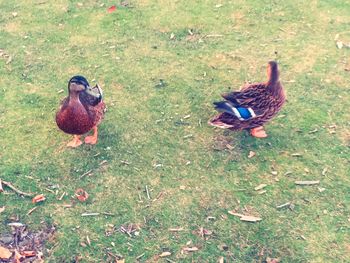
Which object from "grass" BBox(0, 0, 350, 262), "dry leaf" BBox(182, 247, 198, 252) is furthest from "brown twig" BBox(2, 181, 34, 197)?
"dry leaf" BBox(182, 247, 198, 252)

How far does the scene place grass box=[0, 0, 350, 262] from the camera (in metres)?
4.50

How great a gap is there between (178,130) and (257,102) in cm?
91

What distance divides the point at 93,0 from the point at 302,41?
3.25 meters

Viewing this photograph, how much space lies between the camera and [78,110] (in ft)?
17.0

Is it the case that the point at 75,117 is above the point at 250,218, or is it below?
above

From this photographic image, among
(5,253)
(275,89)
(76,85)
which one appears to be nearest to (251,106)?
(275,89)

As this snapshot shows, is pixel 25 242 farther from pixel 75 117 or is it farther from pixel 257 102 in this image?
pixel 257 102

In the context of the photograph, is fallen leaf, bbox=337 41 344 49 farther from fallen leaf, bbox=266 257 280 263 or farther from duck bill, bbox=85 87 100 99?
fallen leaf, bbox=266 257 280 263

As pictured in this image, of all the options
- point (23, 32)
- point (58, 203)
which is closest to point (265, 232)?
point (58, 203)

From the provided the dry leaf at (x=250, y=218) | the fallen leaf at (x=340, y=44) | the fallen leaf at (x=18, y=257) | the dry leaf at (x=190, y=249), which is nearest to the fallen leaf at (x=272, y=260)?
the dry leaf at (x=250, y=218)

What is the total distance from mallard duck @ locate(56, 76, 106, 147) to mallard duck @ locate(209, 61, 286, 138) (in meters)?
1.25

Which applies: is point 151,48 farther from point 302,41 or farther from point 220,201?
point 220,201

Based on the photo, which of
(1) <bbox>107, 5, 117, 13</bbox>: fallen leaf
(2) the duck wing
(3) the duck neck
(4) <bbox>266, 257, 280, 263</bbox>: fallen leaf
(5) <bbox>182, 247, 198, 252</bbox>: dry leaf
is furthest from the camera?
(1) <bbox>107, 5, 117, 13</bbox>: fallen leaf

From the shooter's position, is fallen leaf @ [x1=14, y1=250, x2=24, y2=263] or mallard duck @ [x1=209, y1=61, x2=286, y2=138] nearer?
fallen leaf @ [x1=14, y1=250, x2=24, y2=263]
